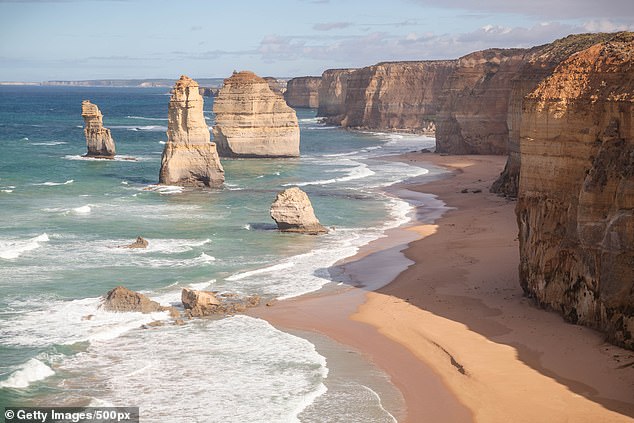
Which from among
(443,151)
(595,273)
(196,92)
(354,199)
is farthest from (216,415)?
(443,151)

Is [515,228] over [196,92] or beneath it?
beneath

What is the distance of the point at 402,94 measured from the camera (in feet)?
377

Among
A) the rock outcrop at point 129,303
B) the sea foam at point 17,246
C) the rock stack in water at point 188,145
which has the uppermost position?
the rock stack in water at point 188,145

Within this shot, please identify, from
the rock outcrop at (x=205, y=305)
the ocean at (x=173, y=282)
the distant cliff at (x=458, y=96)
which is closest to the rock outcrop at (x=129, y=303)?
the ocean at (x=173, y=282)

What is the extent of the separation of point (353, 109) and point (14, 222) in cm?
8452

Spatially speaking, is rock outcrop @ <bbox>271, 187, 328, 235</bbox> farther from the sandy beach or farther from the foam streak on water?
the foam streak on water

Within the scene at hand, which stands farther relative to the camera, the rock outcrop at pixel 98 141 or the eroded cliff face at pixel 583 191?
the rock outcrop at pixel 98 141

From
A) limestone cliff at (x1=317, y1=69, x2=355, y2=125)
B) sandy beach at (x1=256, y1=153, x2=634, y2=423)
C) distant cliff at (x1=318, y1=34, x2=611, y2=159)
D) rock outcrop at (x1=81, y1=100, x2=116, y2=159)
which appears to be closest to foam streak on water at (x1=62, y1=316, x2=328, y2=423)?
sandy beach at (x1=256, y1=153, x2=634, y2=423)

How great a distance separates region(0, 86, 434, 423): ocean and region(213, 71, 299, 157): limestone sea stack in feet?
23.5

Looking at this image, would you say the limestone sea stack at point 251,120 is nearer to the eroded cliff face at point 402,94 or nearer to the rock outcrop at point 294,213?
the rock outcrop at point 294,213

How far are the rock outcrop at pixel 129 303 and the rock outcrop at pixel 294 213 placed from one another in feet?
43.2

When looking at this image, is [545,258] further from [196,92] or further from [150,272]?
[196,92]

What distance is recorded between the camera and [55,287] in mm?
26953

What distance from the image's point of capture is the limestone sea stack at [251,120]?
228 feet
